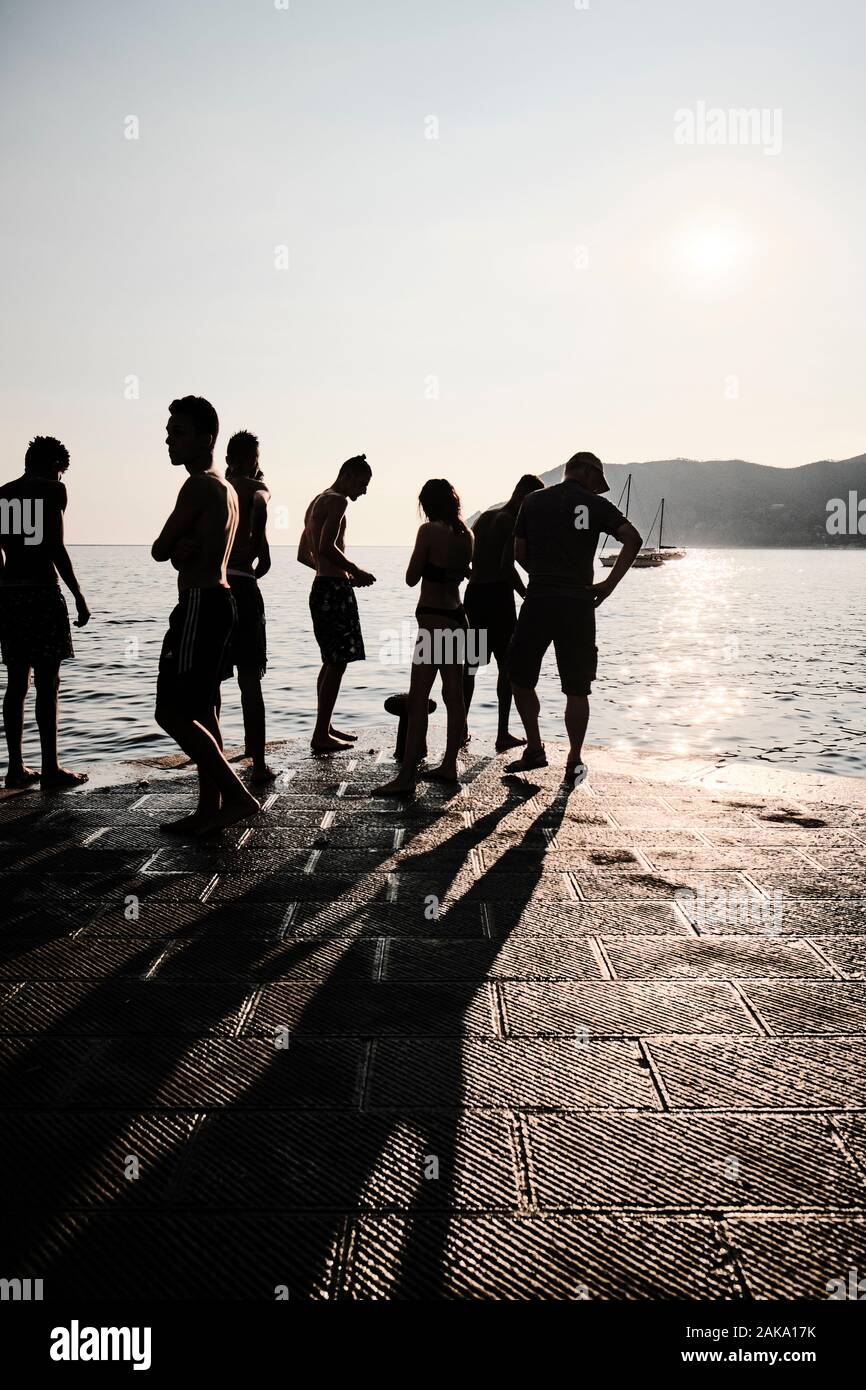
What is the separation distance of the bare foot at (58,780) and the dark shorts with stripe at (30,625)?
29.2 inches

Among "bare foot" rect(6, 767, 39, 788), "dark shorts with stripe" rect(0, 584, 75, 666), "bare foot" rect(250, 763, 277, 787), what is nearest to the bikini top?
"bare foot" rect(250, 763, 277, 787)

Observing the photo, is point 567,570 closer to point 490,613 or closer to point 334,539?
point 490,613

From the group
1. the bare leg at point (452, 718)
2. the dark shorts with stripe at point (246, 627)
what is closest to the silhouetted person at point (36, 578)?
the dark shorts with stripe at point (246, 627)

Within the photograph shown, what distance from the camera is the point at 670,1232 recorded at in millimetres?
2010

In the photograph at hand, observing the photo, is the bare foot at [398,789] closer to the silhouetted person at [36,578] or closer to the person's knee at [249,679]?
the person's knee at [249,679]

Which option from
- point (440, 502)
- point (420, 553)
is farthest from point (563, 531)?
point (420, 553)

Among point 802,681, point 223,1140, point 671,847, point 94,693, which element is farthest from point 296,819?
point 802,681

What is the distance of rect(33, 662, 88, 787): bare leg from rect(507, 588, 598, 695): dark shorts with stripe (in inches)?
112

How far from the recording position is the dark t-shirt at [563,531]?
5996 millimetres

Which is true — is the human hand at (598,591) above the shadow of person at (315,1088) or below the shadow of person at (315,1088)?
above

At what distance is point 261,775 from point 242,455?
204 centimetres
